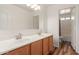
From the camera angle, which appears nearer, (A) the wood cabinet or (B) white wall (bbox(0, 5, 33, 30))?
(A) the wood cabinet

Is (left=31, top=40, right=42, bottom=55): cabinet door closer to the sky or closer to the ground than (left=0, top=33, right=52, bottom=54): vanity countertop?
closer to the ground

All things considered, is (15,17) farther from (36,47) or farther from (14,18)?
(36,47)

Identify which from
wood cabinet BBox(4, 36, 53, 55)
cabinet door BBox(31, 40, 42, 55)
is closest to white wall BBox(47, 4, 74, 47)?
wood cabinet BBox(4, 36, 53, 55)

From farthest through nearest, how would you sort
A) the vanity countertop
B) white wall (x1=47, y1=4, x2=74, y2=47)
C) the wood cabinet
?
white wall (x1=47, y1=4, x2=74, y2=47)
the wood cabinet
the vanity countertop

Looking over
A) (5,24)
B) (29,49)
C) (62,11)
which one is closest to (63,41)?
(62,11)

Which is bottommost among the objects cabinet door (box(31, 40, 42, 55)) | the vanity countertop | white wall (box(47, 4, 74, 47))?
cabinet door (box(31, 40, 42, 55))

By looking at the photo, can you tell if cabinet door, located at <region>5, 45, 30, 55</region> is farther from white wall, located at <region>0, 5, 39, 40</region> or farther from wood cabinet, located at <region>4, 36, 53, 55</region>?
white wall, located at <region>0, 5, 39, 40</region>

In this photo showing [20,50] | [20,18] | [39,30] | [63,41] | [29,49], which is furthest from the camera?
[39,30]

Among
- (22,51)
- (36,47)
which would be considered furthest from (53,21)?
(22,51)

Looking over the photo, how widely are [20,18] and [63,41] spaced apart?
101cm

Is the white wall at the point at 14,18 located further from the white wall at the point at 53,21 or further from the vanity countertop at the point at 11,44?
the white wall at the point at 53,21

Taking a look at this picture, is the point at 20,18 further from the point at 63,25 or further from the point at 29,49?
the point at 63,25

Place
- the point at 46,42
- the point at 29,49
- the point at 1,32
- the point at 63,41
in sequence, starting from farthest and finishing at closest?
the point at 46,42 → the point at 63,41 → the point at 29,49 → the point at 1,32
